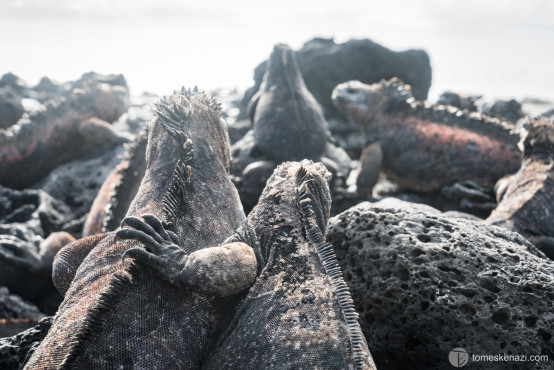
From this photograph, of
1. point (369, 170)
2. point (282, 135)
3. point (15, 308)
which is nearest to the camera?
point (15, 308)

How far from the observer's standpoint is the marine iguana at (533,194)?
15.3ft

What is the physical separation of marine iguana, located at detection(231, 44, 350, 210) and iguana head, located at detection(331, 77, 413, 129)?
23.3 inches

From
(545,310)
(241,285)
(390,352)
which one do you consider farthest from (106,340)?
(545,310)

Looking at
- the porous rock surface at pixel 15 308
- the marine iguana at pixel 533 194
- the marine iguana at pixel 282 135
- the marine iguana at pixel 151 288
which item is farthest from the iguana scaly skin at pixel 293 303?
the marine iguana at pixel 282 135

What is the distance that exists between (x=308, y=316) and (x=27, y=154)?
269 inches

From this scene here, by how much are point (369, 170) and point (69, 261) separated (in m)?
4.71

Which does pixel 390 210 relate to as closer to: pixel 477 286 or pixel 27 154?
pixel 477 286

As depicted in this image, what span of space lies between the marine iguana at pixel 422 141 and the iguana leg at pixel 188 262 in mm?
4411

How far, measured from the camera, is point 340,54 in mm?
9828

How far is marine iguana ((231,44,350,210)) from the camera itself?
21.1 ft

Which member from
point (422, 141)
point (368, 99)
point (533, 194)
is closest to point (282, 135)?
point (368, 99)

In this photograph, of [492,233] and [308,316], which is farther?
[492,233]

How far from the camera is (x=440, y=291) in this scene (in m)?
2.84

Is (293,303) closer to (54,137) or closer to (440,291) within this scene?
(440,291)
